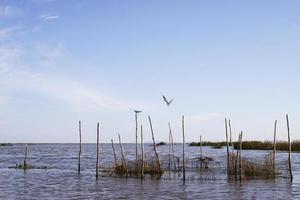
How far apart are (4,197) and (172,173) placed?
42.2 feet

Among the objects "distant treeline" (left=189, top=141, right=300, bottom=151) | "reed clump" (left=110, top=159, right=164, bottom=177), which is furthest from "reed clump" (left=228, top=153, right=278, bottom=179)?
"distant treeline" (left=189, top=141, right=300, bottom=151)

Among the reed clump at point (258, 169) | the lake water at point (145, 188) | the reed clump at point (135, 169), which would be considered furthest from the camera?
the reed clump at point (135, 169)

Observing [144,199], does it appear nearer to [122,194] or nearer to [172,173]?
[122,194]

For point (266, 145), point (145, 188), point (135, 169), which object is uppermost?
point (266, 145)

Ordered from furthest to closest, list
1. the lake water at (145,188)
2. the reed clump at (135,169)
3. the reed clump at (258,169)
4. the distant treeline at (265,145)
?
the distant treeline at (265,145), the reed clump at (135,169), the reed clump at (258,169), the lake water at (145,188)

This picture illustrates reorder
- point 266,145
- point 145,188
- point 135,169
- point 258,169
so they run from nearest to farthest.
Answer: point 145,188 → point 258,169 → point 135,169 → point 266,145

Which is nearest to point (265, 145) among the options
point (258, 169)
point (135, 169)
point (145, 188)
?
point (258, 169)

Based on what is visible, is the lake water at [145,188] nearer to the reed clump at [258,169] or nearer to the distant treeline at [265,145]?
the reed clump at [258,169]

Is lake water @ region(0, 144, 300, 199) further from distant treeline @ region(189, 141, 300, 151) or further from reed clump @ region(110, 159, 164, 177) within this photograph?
distant treeline @ region(189, 141, 300, 151)

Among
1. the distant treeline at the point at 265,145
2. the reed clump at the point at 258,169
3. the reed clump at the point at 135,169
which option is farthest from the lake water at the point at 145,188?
the distant treeline at the point at 265,145

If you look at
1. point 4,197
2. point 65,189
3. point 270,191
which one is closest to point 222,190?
point 270,191

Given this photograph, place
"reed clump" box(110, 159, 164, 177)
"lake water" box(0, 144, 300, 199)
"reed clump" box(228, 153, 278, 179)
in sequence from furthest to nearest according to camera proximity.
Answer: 1. "reed clump" box(110, 159, 164, 177)
2. "reed clump" box(228, 153, 278, 179)
3. "lake water" box(0, 144, 300, 199)

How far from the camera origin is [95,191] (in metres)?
22.2

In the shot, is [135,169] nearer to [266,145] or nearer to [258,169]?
[258,169]
